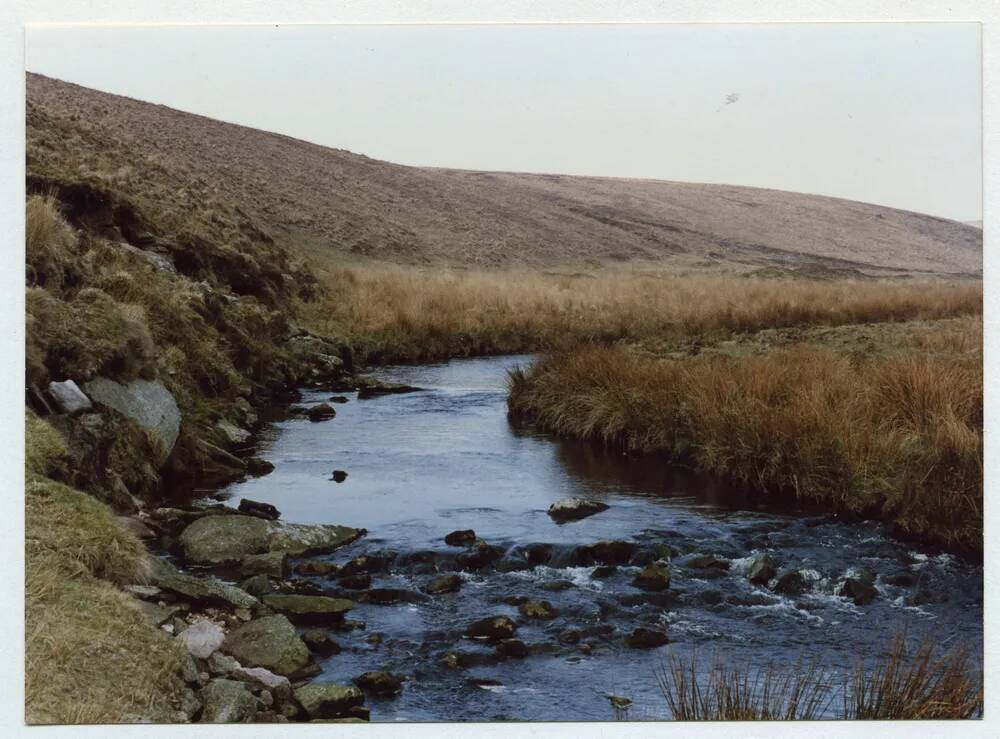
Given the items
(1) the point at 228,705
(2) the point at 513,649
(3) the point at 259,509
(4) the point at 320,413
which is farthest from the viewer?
(4) the point at 320,413

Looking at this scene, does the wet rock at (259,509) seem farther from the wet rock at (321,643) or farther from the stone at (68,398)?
the wet rock at (321,643)

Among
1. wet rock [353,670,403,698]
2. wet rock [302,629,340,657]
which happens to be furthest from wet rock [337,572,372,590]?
wet rock [353,670,403,698]

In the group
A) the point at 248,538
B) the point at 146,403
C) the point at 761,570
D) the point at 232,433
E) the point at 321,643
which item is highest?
the point at 146,403

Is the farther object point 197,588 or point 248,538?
point 248,538

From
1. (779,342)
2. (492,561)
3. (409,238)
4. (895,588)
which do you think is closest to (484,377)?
(779,342)

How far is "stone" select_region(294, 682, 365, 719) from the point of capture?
226 inches

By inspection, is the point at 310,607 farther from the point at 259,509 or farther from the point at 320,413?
the point at 320,413

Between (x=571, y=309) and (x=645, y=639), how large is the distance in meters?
14.7

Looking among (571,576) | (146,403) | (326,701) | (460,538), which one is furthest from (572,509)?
(146,403)

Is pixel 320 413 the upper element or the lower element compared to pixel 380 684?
upper

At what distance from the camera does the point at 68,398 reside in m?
8.05

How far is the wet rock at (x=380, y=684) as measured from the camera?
5.90 metres

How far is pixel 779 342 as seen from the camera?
1468 cm
